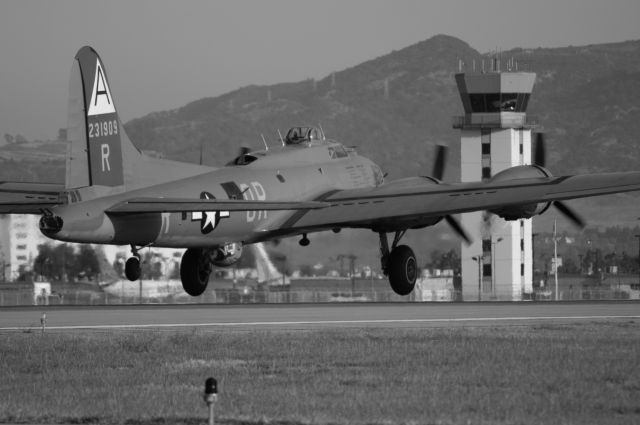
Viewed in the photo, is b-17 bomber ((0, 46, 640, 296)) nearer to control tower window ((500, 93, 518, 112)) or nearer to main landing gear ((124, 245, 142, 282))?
main landing gear ((124, 245, 142, 282))

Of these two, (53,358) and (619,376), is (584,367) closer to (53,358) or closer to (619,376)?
(619,376)

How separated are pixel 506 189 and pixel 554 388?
49.8ft

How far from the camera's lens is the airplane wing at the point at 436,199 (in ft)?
154

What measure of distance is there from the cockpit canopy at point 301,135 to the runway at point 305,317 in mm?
8123

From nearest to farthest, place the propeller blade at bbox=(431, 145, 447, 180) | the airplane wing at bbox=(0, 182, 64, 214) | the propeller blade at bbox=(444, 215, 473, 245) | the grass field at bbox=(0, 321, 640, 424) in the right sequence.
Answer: the grass field at bbox=(0, 321, 640, 424), the airplane wing at bbox=(0, 182, 64, 214), the propeller blade at bbox=(444, 215, 473, 245), the propeller blade at bbox=(431, 145, 447, 180)

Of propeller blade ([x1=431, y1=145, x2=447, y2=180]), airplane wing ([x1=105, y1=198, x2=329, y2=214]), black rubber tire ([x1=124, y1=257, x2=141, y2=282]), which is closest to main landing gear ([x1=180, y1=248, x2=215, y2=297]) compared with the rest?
black rubber tire ([x1=124, y1=257, x2=141, y2=282])

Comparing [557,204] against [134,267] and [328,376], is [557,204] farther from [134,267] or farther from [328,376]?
[134,267]

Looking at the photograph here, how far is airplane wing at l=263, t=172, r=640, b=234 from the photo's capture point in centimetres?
4681

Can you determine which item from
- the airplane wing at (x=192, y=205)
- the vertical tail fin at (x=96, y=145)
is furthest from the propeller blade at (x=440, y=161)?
the airplane wing at (x=192, y=205)

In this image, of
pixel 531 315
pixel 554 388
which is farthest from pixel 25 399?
pixel 531 315

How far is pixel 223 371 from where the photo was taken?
1510 inches

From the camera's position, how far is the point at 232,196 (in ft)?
152

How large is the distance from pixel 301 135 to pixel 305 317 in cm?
1319

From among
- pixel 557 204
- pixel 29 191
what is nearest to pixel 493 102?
pixel 557 204
